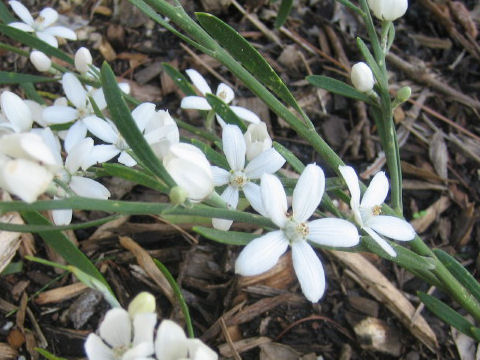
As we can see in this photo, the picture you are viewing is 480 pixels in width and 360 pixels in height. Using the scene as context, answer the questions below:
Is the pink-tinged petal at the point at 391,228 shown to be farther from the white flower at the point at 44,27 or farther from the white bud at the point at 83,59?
the white flower at the point at 44,27

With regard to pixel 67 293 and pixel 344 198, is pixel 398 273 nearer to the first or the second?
pixel 344 198

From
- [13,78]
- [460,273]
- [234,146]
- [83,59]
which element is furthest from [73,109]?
[460,273]

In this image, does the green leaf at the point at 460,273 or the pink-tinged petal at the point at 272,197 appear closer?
A: the pink-tinged petal at the point at 272,197

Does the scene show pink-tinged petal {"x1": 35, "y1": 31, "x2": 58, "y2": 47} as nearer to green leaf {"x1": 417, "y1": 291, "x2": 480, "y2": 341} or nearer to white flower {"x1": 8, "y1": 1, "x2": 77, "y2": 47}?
white flower {"x1": 8, "y1": 1, "x2": 77, "y2": 47}

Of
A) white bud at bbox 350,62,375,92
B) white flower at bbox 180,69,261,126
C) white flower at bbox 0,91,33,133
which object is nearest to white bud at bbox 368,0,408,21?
white bud at bbox 350,62,375,92

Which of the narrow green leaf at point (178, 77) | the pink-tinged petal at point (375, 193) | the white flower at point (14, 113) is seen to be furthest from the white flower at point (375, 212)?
the white flower at point (14, 113)

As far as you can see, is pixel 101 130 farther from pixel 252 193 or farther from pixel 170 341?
pixel 170 341

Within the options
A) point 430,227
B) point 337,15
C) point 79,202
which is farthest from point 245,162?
point 337,15
